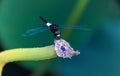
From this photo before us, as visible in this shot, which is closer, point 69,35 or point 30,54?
point 30,54

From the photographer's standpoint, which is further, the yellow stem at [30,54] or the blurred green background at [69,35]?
the blurred green background at [69,35]

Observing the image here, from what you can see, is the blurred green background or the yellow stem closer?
the yellow stem

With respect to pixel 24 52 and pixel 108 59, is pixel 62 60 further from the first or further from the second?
pixel 24 52

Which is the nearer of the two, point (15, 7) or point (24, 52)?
point (24, 52)

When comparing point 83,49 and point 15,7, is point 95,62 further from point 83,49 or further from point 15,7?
point 15,7

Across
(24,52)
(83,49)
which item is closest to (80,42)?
(83,49)

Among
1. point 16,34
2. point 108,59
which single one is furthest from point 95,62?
point 16,34
